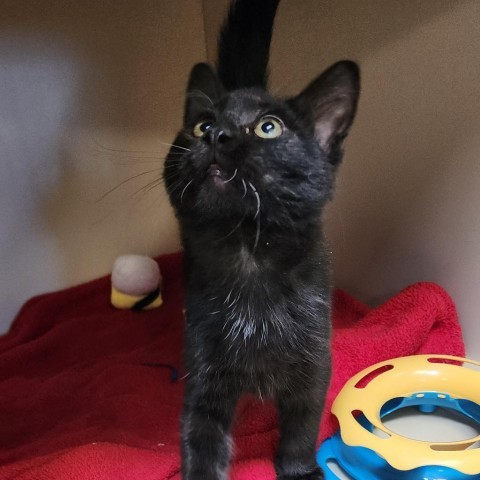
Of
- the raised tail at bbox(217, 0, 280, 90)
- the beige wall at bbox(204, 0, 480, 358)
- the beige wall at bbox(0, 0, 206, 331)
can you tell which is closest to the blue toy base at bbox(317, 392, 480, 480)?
the beige wall at bbox(204, 0, 480, 358)

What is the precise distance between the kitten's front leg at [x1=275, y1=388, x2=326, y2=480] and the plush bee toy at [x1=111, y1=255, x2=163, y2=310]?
0.68 m

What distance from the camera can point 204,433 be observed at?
0.84 metres

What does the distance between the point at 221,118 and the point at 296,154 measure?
125 mm

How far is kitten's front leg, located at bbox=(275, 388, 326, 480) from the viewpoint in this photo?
883 mm

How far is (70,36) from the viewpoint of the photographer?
4.64ft

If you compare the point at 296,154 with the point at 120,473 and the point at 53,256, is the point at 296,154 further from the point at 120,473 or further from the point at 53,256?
the point at 53,256

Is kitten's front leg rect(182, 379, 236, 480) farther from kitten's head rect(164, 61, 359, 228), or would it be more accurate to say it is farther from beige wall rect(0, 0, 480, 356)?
beige wall rect(0, 0, 480, 356)

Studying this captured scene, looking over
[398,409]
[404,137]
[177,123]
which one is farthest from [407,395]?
[177,123]

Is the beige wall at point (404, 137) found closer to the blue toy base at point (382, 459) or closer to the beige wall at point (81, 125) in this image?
the blue toy base at point (382, 459)

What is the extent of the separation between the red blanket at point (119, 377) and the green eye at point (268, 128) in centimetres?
47

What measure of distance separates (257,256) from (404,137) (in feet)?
2.11

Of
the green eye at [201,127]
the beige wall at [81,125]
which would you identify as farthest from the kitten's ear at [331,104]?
the beige wall at [81,125]

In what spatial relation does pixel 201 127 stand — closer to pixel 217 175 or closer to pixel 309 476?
pixel 217 175

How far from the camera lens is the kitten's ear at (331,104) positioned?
31.7 inches
